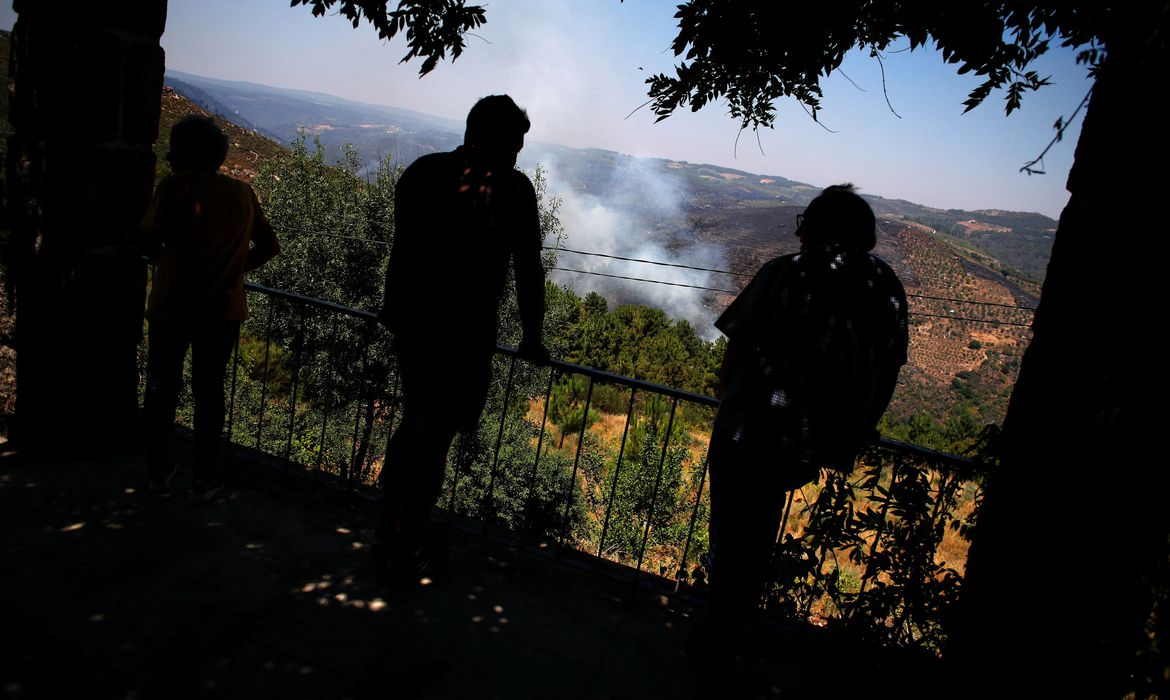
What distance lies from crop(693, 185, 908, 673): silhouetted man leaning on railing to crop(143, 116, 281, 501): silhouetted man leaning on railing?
2472 millimetres

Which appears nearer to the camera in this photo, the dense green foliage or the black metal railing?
the black metal railing

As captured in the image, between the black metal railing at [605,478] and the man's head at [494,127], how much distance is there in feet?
3.18

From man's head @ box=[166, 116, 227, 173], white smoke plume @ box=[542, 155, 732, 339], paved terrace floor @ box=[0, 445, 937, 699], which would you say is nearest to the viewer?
paved terrace floor @ box=[0, 445, 937, 699]

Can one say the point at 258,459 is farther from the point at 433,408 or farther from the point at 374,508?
the point at 433,408

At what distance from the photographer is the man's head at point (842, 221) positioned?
2.30 meters

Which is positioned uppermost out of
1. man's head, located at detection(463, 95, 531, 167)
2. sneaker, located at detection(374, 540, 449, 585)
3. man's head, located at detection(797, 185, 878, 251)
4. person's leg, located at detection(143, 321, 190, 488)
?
man's head, located at detection(463, 95, 531, 167)

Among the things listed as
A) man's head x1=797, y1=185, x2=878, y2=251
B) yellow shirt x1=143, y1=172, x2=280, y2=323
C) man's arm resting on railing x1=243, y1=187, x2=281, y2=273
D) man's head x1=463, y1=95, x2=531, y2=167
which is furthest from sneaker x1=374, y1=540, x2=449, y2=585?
man's head x1=797, y1=185, x2=878, y2=251

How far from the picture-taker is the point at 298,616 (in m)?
2.70

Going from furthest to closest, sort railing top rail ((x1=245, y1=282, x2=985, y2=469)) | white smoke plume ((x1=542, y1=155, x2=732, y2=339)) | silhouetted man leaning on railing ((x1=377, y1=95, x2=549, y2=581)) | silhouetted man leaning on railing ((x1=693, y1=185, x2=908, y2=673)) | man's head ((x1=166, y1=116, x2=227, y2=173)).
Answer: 1. white smoke plume ((x1=542, y1=155, x2=732, y2=339))
2. man's head ((x1=166, y1=116, x2=227, y2=173))
3. railing top rail ((x1=245, y1=282, x2=985, y2=469))
4. silhouetted man leaning on railing ((x1=377, y1=95, x2=549, y2=581))
5. silhouetted man leaning on railing ((x1=693, y1=185, x2=908, y2=673))

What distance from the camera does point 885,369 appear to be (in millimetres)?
2355

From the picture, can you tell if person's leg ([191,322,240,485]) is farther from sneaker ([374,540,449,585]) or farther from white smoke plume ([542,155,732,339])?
white smoke plume ([542,155,732,339])

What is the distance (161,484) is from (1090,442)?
4.06 meters

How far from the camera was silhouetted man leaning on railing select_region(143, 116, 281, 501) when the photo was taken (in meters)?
3.13

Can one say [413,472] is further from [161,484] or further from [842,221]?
[842,221]
